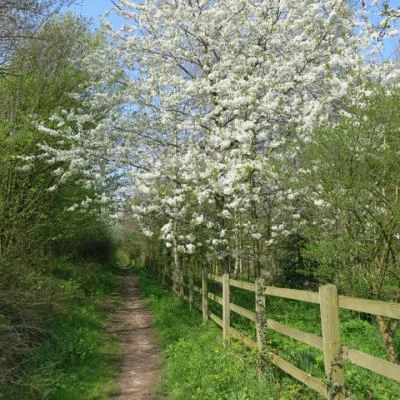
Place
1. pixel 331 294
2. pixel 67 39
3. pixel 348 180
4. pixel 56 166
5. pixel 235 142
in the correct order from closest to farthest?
pixel 331 294
pixel 348 180
pixel 235 142
pixel 56 166
pixel 67 39

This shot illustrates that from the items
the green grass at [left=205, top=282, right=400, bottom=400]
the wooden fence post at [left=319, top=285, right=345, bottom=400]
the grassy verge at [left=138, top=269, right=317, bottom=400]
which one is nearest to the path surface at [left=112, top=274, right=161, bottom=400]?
the grassy verge at [left=138, top=269, right=317, bottom=400]

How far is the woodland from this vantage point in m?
7.06

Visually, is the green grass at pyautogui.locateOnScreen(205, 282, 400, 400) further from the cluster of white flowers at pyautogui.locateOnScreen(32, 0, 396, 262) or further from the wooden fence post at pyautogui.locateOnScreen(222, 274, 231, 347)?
the cluster of white flowers at pyautogui.locateOnScreen(32, 0, 396, 262)

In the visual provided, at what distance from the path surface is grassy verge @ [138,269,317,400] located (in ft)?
0.70

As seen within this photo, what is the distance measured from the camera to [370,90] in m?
7.24

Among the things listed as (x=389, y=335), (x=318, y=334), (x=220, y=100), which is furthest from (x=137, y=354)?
(x=220, y=100)

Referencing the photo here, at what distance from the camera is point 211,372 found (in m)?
7.15

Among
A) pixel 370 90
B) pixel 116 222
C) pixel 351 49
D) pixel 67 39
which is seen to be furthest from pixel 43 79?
pixel 370 90

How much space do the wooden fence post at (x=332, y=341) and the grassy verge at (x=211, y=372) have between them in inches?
37.9

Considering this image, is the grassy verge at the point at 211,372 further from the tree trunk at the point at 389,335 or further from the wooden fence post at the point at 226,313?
the tree trunk at the point at 389,335

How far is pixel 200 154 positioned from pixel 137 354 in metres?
4.25

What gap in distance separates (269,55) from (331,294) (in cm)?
680

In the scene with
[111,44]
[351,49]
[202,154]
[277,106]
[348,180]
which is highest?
[111,44]

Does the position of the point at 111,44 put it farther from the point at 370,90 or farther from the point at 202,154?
the point at 370,90
